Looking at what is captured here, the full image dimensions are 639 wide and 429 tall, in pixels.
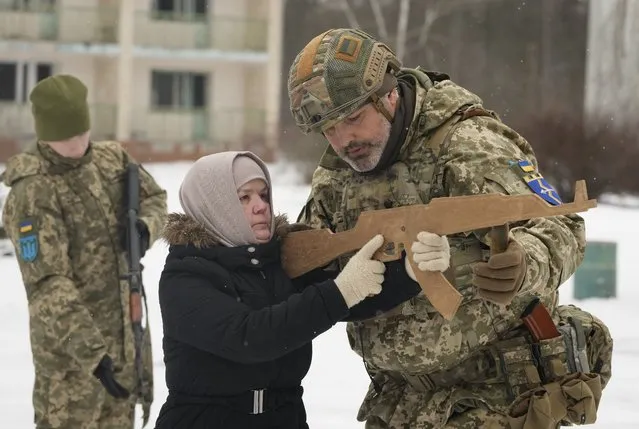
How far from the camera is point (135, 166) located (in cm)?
582

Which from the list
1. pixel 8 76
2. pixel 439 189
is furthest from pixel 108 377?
pixel 8 76

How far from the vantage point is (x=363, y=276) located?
10.6 feet

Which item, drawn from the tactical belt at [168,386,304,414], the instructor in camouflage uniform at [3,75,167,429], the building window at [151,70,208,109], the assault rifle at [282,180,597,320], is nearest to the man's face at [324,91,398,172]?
the assault rifle at [282,180,597,320]

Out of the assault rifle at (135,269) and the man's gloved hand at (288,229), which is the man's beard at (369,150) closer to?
the man's gloved hand at (288,229)

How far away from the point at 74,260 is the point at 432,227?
2893 mm

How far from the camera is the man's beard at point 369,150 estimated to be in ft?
11.1

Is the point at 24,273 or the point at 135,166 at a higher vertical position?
the point at 135,166

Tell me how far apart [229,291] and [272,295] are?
0.16 meters

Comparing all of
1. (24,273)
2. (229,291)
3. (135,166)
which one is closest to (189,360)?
(229,291)

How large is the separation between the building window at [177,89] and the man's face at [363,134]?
79.1 feet

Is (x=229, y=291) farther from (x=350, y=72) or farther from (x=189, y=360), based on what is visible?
(x=350, y=72)

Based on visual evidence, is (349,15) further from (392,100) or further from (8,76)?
(392,100)

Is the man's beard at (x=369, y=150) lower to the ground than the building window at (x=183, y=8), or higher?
higher

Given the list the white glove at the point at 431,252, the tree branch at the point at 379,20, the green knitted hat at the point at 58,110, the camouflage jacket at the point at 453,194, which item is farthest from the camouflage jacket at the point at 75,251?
the tree branch at the point at 379,20
